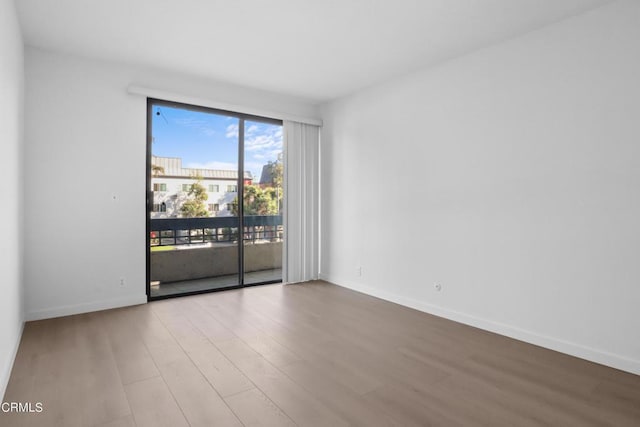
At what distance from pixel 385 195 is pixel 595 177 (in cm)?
220

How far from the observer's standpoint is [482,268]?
138 inches

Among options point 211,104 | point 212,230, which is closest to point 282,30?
point 211,104

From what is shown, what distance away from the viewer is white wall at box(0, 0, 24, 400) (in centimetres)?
228

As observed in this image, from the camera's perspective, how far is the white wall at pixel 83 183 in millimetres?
3533

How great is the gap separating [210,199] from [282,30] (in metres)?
2.41

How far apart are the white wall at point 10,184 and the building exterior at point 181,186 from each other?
1.33 meters

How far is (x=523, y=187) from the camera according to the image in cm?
319

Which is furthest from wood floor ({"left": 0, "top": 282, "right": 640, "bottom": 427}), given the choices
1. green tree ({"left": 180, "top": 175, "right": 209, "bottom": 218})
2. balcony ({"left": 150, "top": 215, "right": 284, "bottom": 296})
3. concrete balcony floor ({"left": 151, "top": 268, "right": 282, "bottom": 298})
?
green tree ({"left": 180, "top": 175, "right": 209, "bottom": 218})

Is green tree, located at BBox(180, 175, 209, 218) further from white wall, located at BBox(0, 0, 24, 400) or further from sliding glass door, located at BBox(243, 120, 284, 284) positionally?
white wall, located at BBox(0, 0, 24, 400)

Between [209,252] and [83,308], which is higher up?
[209,252]

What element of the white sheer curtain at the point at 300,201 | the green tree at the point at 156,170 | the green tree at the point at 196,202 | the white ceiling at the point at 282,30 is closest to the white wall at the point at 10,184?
the white ceiling at the point at 282,30

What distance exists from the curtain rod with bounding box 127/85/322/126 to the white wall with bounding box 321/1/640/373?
117 centimetres

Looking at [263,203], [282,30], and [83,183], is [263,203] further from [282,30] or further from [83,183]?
[282,30]

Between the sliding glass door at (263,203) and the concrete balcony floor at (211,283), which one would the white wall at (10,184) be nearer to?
the concrete balcony floor at (211,283)
